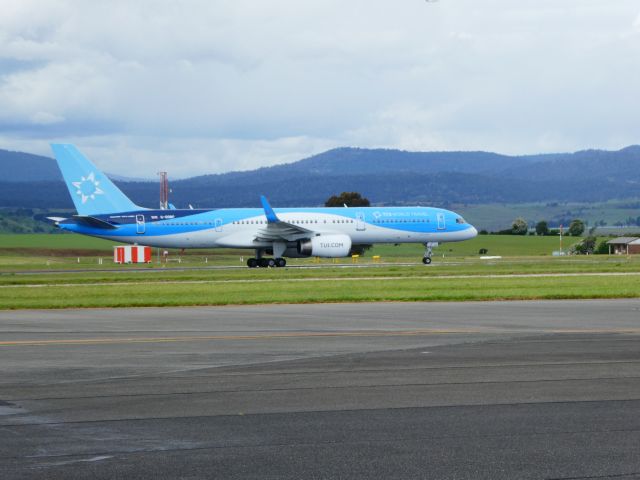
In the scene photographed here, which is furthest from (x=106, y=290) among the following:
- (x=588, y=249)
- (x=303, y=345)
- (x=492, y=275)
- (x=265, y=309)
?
(x=588, y=249)

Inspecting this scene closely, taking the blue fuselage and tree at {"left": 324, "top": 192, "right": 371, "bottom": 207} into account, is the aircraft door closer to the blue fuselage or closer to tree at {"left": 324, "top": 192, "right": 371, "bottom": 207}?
the blue fuselage

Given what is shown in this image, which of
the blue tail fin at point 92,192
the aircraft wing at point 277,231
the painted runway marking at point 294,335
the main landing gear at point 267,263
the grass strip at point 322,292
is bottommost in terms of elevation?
the painted runway marking at point 294,335

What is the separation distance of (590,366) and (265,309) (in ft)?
50.8

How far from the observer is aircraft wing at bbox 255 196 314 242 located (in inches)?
2420

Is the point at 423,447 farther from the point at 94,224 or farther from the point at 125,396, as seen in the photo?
the point at 94,224

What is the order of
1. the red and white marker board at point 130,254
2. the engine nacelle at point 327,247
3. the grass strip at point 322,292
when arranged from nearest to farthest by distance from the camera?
the grass strip at point 322,292, the engine nacelle at point 327,247, the red and white marker board at point 130,254

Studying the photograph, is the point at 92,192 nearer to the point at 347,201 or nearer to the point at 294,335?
the point at 294,335

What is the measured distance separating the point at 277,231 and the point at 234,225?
2.89m

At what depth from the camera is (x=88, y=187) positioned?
63.8 meters

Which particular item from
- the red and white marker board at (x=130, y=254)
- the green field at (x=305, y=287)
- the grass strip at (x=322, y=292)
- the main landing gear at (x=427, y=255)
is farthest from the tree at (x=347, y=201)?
the grass strip at (x=322, y=292)

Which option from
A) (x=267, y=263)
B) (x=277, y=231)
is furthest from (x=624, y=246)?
(x=277, y=231)

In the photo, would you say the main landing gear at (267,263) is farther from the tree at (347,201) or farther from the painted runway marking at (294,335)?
the tree at (347,201)

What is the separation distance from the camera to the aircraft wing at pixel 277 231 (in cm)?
6147


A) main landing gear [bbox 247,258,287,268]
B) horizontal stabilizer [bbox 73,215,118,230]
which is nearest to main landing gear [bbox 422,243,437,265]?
main landing gear [bbox 247,258,287,268]
